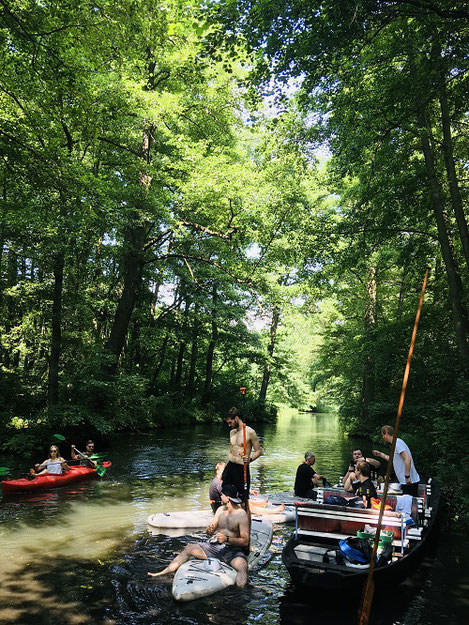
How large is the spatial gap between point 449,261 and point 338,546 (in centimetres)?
838

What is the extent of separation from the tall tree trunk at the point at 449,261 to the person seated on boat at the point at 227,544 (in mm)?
7659

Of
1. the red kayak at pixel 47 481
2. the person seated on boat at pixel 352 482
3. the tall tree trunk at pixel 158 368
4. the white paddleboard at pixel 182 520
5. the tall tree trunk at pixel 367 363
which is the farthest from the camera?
the tall tree trunk at pixel 158 368

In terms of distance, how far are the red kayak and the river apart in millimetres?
229

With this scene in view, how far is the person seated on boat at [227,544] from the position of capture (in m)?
5.72

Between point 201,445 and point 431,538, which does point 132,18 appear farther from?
point 201,445

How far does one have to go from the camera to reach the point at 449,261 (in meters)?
11.5

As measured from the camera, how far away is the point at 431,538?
733cm

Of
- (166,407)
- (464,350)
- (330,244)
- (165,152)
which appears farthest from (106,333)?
(464,350)

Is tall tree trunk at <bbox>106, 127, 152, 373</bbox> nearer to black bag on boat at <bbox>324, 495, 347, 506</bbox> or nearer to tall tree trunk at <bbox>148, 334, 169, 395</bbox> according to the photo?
tall tree trunk at <bbox>148, 334, 169, 395</bbox>

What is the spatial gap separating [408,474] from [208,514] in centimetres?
383

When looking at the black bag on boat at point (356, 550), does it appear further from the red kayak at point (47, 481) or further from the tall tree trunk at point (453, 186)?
the red kayak at point (47, 481)

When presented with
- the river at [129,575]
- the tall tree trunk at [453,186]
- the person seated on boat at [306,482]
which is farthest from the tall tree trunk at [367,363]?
the person seated on boat at [306,482]

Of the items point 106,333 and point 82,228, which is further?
point 106,333

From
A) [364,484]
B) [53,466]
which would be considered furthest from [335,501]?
[53,466]
